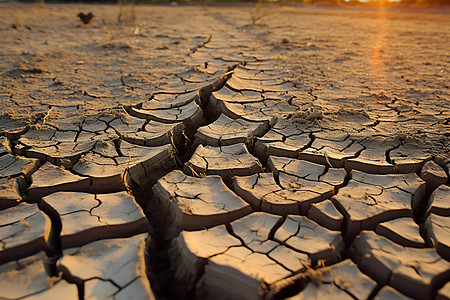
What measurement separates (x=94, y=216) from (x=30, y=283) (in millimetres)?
401

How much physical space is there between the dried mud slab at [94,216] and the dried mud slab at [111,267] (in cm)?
6

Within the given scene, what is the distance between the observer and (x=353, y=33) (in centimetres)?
684

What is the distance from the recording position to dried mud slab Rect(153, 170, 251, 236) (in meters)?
1.58

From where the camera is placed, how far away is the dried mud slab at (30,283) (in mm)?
1206

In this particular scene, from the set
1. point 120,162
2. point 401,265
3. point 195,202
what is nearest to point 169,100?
point 120,162

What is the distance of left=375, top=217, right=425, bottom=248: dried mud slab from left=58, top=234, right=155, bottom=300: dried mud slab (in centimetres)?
109

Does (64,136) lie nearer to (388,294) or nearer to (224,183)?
(224,183)

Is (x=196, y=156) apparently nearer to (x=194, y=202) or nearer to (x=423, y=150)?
(x=194, y=202)

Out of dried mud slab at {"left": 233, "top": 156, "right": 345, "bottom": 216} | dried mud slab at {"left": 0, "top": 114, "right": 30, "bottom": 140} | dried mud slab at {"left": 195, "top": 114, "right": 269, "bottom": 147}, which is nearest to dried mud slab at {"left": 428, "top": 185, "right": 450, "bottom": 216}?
dried mud slab at {"left": 233, "top": 156, "right": 345, "bottom": 216}

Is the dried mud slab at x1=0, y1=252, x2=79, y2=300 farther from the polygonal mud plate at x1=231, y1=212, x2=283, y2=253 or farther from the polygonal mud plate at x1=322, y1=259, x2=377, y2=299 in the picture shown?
the polygonal mud plate at x1=322, y1=259, x2=377, y2=299

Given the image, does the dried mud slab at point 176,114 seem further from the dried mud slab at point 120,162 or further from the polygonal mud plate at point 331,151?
the polygonal mud plate at point 331,151

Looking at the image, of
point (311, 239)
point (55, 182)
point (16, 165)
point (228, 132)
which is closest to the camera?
point (311, 239)

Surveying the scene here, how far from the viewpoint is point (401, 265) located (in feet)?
4.26

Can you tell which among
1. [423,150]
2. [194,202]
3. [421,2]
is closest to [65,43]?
[194,202]
